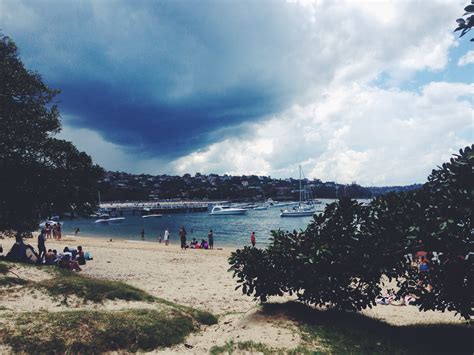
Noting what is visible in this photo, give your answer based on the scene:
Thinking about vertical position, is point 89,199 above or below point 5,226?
above

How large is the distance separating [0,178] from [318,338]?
15245 mm

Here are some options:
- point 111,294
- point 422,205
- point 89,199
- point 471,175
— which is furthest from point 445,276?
point 89,199

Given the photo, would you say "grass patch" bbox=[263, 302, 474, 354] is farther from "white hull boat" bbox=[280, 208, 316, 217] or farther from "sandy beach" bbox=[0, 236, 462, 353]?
"white hull boat" bbox=[280, 208, 316, 217]

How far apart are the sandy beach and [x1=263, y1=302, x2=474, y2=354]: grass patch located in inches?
16.9

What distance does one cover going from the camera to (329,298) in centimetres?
880

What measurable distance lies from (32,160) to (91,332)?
39.9 ft

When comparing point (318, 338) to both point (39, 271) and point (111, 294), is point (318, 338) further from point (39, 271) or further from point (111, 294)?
point (39, 271)

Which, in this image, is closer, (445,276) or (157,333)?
(445,276)

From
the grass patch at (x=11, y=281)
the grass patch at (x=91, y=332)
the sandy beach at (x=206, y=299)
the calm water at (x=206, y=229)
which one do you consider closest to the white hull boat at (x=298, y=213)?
the calm water at (x=206, y=229)

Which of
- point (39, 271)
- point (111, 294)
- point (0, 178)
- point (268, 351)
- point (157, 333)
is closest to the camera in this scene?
point (268, 351)

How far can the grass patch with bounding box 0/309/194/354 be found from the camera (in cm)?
712

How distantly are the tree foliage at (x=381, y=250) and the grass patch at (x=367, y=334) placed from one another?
0.40 m

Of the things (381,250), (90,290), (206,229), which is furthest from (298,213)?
(381,250)

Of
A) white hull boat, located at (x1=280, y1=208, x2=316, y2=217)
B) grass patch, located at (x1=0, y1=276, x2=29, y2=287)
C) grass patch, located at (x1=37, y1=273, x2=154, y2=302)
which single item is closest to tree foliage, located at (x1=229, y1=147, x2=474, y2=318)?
grass patch, located at (x1=37, y1=273, x2=154, y2=302)
